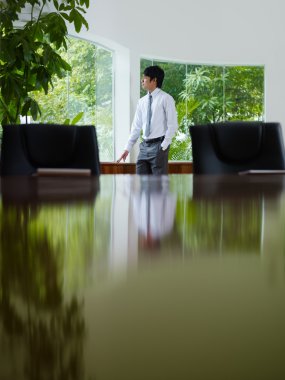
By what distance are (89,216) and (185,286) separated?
0.20 metres

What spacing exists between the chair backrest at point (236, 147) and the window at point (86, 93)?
15.4 feet

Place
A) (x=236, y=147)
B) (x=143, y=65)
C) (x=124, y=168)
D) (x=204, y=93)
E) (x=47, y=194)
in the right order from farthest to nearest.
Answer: (x=204, y=93) → (x=143, y=65) → (x=124, y=168) → (x=236, y=147) → (x=47, y=194)

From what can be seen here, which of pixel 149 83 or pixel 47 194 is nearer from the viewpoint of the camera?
pixel 47 194

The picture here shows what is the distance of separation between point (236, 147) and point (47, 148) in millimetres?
881

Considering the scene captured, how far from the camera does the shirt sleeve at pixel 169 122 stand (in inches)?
194

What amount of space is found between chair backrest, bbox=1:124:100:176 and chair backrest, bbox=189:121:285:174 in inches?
19.2

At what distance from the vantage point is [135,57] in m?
7.58

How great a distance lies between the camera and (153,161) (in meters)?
4.83

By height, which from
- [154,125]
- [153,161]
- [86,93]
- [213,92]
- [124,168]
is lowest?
[124,168]

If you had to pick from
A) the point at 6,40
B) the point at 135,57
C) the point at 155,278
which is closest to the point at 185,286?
the point at 155,278

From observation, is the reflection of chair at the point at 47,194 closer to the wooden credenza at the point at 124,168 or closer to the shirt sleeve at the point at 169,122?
the shirt sleeve at the point at 169,122

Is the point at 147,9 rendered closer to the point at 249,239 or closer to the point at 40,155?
the point at 40,155

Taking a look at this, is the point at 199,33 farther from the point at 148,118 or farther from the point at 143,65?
the point at 148,118

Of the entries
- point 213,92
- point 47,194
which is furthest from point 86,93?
point 47,194
